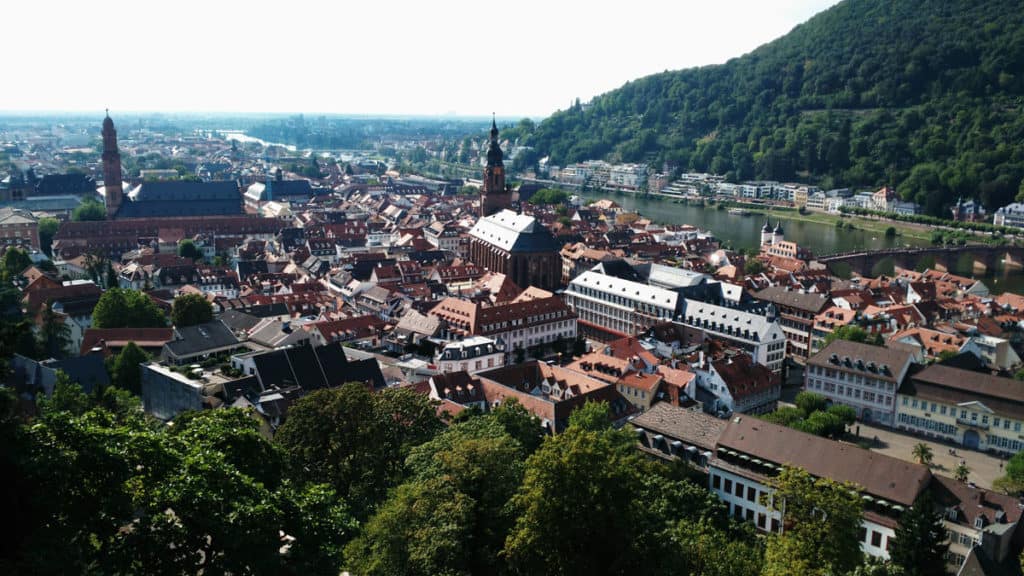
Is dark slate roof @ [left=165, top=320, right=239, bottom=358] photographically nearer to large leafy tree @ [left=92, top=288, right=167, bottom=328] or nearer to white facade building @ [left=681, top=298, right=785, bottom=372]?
large leafy tree @ [left=92, top=288, right=167, bottom=328]

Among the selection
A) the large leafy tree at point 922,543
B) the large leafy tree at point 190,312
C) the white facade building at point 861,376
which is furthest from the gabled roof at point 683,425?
the large leafy tree at point 190,312

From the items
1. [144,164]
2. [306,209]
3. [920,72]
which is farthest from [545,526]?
[144,164]

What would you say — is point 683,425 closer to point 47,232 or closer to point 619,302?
point 619,302

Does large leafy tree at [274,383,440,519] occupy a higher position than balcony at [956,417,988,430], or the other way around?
large leafy tree at [274,383,440,519]

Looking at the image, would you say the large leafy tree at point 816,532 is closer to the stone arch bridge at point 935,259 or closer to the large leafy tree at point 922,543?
the large leafy tree at point 922,543

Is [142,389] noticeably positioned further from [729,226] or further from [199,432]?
[729,226]

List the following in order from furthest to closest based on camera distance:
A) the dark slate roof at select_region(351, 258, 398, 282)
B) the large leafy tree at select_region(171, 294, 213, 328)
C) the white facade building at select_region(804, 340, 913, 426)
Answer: the dark slate roof at select_region(351, 258, 398, 282), the large leafy tree at select_region(171, 294, 213, 328), the white facade building at select_region(804, 340, 913, 426)

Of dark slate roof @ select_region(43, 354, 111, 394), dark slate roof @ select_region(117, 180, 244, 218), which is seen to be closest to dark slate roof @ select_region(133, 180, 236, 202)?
dark slate roof @ select_region(117, 180, 244, 218)

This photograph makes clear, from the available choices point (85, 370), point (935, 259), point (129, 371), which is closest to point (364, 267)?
point (129, 371)
